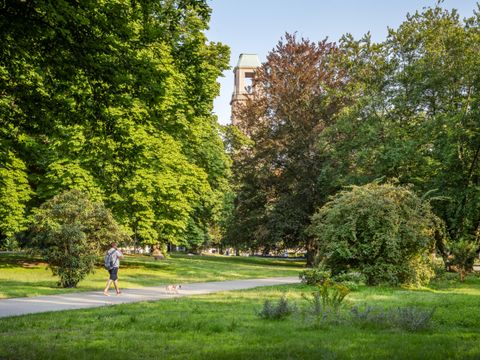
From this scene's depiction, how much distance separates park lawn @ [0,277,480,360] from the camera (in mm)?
7348

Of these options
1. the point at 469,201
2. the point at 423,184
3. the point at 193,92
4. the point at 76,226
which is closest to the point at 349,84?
the point at 423,184

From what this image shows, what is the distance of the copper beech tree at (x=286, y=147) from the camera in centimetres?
4034

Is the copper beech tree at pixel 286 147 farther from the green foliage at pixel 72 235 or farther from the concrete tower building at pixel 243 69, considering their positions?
the concrete tower building at pixel 243 69

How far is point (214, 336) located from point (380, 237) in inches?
494

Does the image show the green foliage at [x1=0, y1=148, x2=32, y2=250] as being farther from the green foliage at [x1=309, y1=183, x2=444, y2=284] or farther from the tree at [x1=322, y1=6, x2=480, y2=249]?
the tree at [x1=322, y1=6, x2=480, y2=249]

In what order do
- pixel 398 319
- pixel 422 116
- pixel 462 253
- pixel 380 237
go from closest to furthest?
pixel 398 319 < pixel 380 237 < pixel 462 253 < pixel 422 116

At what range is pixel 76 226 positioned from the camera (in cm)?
1847

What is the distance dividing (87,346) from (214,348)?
192 cm

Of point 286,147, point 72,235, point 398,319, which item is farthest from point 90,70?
point 286,147

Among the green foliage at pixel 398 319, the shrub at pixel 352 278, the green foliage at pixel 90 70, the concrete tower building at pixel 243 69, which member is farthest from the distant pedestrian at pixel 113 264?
the concrete tower building at pixel 243 69

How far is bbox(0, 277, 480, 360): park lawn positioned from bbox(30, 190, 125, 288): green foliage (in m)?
6.16

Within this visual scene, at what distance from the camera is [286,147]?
41.3 meters

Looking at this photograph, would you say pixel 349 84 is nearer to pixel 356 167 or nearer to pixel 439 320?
pixel 356 167

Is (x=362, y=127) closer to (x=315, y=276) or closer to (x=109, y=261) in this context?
(x=315, y=276)
